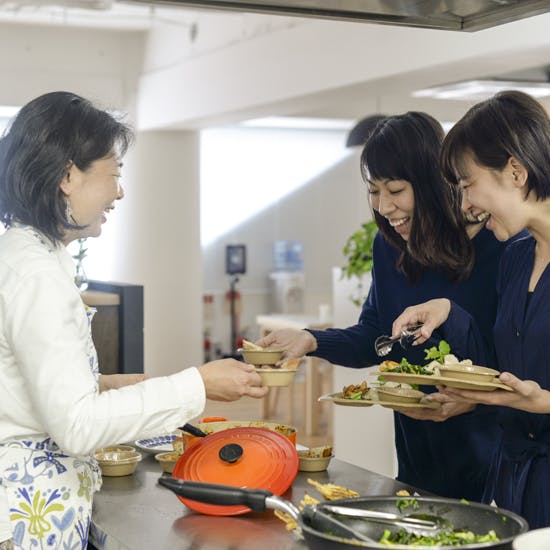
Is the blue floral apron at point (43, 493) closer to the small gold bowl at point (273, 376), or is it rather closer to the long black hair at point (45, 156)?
the long black hair at point (45, 156)

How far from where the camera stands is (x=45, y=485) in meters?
1.84

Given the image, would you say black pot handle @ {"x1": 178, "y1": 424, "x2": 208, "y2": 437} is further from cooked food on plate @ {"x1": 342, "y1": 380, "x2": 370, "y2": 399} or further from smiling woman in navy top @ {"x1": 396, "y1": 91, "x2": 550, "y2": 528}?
smiling woman in navy top @ {"x1": 396, "y1": 91, "x2": 550, "y2": 528}

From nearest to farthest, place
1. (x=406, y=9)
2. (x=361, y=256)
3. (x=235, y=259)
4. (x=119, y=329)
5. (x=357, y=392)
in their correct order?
1. (x=406, y=9)
2. (x=357, y=392)
3. (x=119, y=329)
4. (x=361, y=256)
5. (x=235, y=259)

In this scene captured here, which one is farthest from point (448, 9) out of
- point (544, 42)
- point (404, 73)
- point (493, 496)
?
point (404, 73)

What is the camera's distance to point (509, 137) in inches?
82.7

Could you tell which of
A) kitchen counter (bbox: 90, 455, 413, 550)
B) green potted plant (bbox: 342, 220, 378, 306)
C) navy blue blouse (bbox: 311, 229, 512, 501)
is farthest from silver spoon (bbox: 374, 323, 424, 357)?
green potted plant (bbox: 342, 220, 378, 306)

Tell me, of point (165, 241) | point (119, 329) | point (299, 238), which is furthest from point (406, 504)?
point (299, 238)

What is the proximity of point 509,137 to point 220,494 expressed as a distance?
96 cm

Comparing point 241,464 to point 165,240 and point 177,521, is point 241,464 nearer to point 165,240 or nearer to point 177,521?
point 177,521

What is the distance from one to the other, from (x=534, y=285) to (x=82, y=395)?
3.51 feet

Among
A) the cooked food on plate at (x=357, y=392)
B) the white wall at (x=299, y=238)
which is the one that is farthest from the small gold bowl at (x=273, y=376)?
the white wall at (x=299, y=238)

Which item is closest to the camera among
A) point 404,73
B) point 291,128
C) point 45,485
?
point 45,485

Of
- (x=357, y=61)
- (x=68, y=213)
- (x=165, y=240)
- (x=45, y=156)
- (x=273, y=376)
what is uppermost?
(x=357, y=61)

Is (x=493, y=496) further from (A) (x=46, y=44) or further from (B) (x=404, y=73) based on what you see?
(A) (x=46, y=44)
